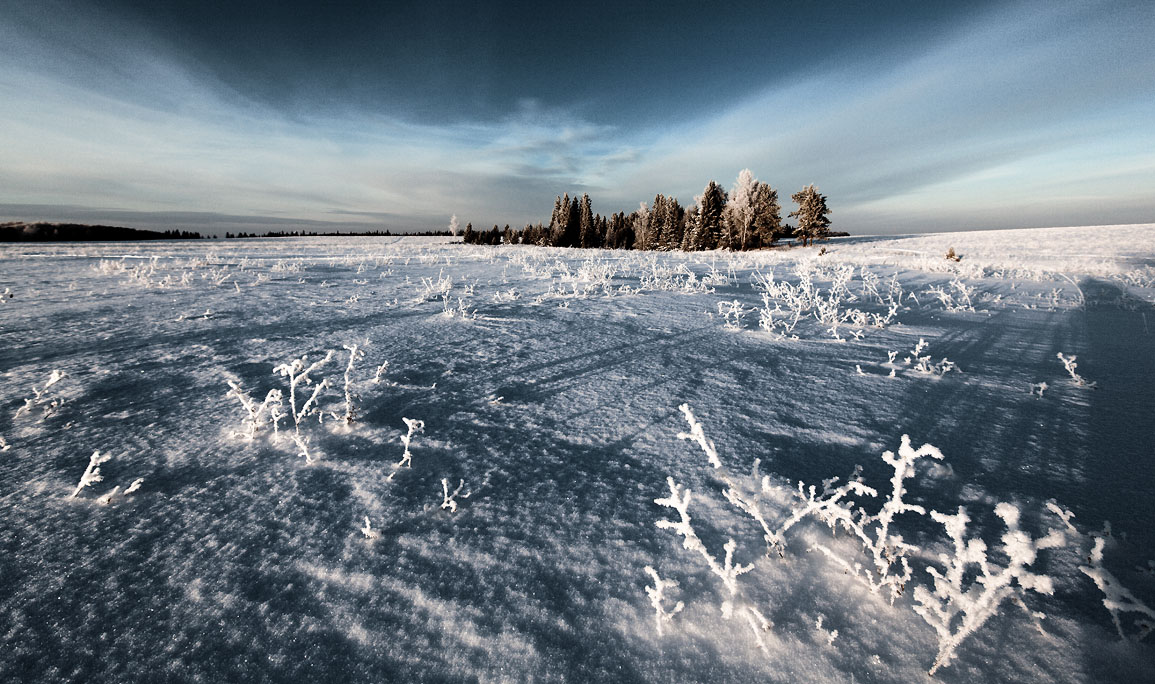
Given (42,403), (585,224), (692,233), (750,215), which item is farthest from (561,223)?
(42,403)

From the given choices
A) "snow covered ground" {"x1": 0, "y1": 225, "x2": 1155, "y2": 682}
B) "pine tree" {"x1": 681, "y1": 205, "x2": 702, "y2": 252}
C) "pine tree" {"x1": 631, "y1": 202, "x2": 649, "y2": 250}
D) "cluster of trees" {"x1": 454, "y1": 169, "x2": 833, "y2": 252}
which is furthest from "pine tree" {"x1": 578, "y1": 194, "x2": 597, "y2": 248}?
"snow covered ground" {"x1": 0, "y1": 225, "x2": 1155, "y2": 682}

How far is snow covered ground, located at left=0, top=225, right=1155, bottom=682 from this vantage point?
4.10 feet

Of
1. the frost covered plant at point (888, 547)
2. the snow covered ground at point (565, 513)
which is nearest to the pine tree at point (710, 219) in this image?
the snow covered ground at point (565, 513)

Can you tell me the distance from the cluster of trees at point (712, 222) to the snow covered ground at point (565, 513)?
38015 millimetres

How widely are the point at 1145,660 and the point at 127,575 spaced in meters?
3.26

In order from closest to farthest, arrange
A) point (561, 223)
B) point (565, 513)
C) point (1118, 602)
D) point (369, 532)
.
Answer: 1. point (1118, 602)
2. point (369, 532)
3. point (565, 513)
4. point (561, 223)

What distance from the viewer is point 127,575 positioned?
148 centimetres

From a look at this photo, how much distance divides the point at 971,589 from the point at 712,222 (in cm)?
4451

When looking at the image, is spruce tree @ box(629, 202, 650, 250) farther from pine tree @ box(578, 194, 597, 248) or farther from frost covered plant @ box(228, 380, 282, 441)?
frost covered plant @ box(228, 380, 282, 441)

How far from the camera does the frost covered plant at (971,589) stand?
3.91 ft

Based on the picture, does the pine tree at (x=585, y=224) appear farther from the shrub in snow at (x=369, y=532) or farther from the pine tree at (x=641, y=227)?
the shrub in snow at (x=369, y=532)

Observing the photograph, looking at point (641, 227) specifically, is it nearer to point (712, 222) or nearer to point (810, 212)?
point (712, 222)

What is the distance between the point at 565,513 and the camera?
1841 mm

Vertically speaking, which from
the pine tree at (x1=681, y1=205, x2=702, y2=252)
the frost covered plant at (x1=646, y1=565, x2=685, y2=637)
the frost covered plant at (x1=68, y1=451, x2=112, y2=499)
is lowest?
the frost covered plant at (x1=646, y1=565, x2=685, y2=637)
